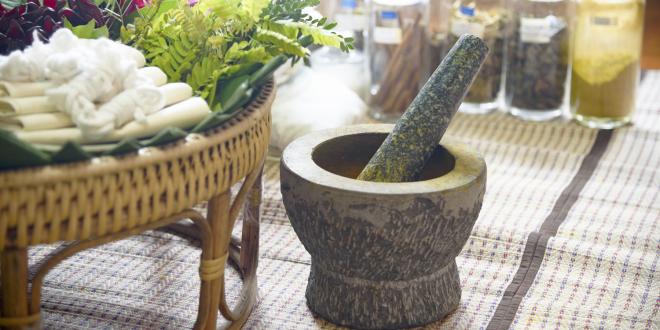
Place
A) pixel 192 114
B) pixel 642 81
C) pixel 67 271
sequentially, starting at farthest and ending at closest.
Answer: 1. pixel 642 81
2. pixel 67 271
3. pixel 192 114

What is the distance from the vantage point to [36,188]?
0.76m

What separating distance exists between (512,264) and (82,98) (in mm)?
698

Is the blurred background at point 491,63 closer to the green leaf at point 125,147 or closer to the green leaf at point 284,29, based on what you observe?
the green leaf at point 284,29

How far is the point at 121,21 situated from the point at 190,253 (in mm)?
385

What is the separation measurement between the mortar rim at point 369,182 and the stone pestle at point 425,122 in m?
0.05

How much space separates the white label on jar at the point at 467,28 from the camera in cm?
183

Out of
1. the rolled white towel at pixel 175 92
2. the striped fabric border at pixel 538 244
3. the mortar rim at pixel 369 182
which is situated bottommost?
the striped fabric border at pixel 538 244

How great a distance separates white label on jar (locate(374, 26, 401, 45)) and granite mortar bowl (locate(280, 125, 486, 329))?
0.66m

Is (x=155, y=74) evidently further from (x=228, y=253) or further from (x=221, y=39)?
(x=228, y=253)

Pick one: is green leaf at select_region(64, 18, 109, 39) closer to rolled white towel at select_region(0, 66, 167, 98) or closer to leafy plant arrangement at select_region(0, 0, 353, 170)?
leafy plant arrangement at select_region(0, 0, 353, 170)

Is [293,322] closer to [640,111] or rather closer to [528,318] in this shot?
[528,318]

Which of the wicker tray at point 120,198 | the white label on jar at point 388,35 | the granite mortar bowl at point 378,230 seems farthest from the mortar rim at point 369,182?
the white label on jar at point 388,35

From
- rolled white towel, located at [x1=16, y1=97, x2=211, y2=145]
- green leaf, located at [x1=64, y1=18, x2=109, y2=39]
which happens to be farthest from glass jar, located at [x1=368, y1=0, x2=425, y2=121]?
rolled white towel, located at [x1=16, y1=97, x2=211, y2=145]

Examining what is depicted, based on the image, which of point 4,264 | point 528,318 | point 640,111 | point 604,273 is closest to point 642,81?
point 640,111
